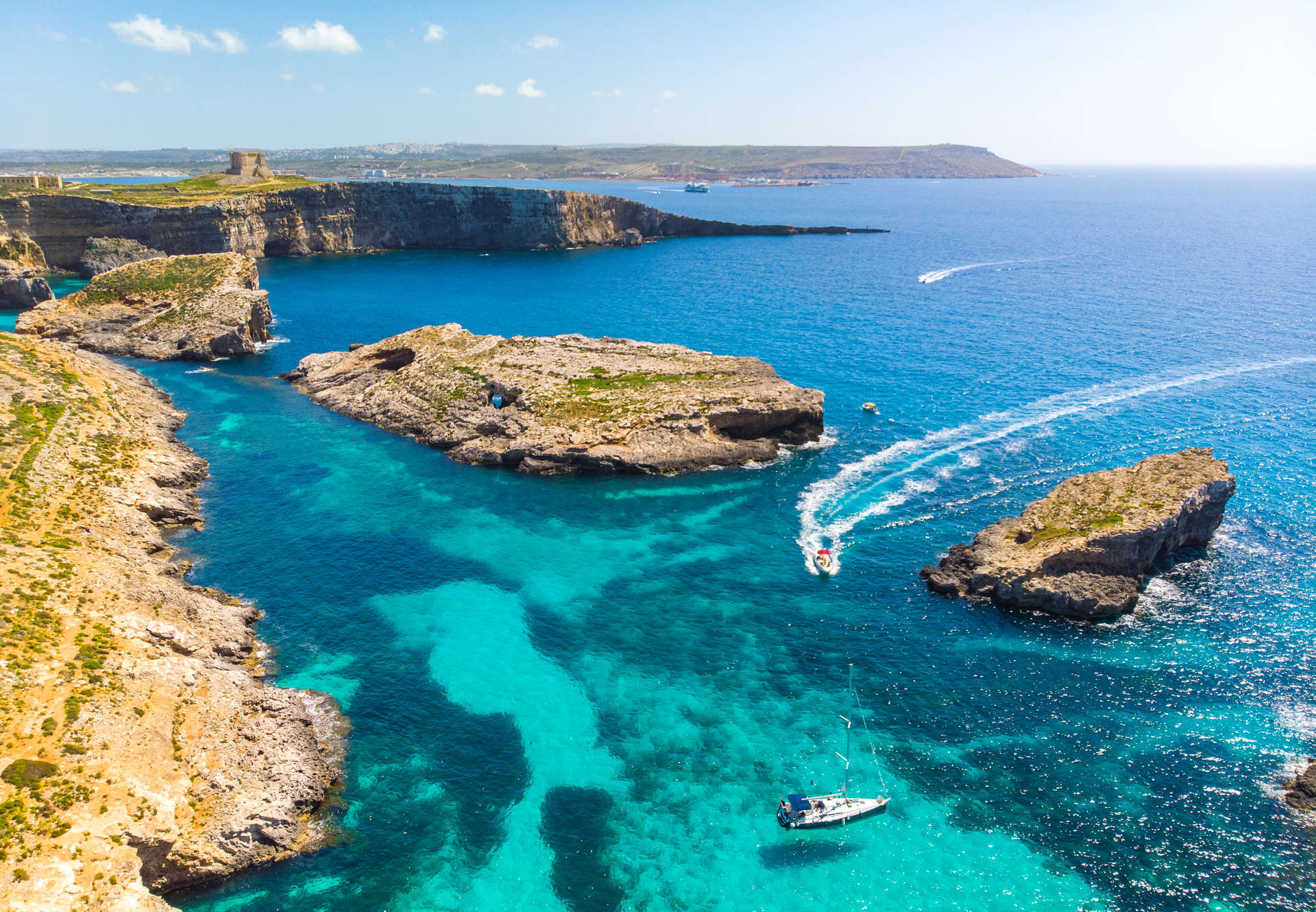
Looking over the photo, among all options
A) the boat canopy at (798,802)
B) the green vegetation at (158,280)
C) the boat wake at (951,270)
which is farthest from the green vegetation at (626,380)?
the boat wake at (951,270)

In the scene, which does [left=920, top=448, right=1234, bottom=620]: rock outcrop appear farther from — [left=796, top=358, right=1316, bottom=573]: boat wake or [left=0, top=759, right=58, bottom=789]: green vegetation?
[left=0, top=759, right=58, bottom=789]: green vegetation

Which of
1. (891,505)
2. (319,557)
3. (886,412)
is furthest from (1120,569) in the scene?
(319,557)

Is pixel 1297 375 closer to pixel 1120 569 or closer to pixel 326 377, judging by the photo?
pixel 1120 569

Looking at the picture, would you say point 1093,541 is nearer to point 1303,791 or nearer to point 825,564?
point 1303,791

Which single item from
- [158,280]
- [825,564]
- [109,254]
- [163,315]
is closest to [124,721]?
[825,564]

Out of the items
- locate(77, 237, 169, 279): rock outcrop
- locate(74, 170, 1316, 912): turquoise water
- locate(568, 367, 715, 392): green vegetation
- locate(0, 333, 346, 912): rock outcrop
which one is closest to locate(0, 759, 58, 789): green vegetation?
locate(0, 333, 346, 912): rock outcrop

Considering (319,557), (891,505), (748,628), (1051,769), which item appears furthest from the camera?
(891,505)
